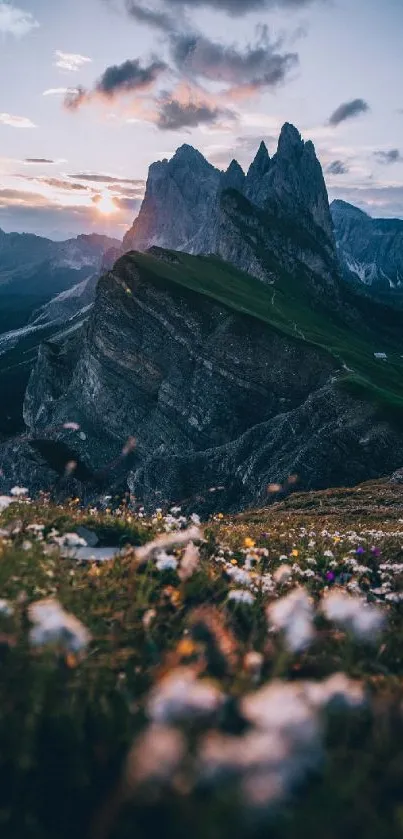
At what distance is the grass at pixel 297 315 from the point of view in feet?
224

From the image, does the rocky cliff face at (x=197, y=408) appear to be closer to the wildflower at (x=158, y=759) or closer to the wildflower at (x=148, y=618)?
the wildflower at (x=148, y=618)

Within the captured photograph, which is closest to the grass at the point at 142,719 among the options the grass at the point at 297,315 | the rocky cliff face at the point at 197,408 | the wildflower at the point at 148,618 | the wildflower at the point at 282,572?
the wildflower at the point at 148,618

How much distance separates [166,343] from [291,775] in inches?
3134

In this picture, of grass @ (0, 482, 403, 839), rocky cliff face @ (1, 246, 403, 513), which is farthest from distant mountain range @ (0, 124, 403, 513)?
grass @ (0, 482, 403, 839)

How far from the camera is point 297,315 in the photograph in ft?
411

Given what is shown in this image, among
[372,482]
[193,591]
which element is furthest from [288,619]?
[372,482]

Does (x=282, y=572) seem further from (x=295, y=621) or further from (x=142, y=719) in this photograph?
(x=295, y=621)

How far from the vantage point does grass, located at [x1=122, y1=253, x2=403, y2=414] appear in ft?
224

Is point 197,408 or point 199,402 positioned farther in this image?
point 197,408

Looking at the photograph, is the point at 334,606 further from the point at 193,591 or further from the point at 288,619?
the point at 193,591

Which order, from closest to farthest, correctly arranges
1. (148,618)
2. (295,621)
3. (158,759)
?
(158,759)
(295,621)
(148,618)

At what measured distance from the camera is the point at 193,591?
27.0 ft

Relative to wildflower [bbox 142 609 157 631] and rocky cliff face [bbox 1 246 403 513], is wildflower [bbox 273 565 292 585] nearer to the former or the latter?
wildflower [bbox 142 609 157 631]

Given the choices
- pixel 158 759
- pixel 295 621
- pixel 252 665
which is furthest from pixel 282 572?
pixel 158 759
